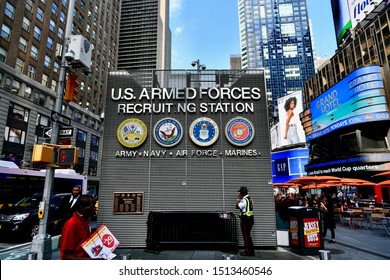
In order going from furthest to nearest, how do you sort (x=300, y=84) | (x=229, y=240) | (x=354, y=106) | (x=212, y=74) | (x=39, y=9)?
(x=300, y=84) < (x=39, y=9) < (x=354, y=106) < (x=212, y=74) < (x=229, y=240)

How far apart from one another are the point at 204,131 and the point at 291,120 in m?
40.6

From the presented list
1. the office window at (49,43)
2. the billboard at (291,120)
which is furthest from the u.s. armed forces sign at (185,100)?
the billboard at (291,120)

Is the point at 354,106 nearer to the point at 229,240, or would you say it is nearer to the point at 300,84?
the point at 229,240

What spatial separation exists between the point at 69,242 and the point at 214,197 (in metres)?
5.89

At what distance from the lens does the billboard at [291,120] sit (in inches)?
1746

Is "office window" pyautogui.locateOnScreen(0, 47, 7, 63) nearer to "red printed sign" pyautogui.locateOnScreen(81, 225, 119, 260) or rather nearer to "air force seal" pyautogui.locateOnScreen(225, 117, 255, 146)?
"air force seal" pyautogui.locateOnScreen(225, 117, 255, 146)

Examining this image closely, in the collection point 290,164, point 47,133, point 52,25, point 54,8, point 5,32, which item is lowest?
point 47,133

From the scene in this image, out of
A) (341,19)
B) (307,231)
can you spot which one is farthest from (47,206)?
(341,19)

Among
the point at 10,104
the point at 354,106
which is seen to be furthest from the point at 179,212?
the point at 10,104

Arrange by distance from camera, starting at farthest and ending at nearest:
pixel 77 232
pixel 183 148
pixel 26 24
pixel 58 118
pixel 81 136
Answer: pixel 81 136 < pixel 26 24 < pixel 183 148 < pixel 58 118 < pixel 77 232

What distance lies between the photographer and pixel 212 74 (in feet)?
31.3

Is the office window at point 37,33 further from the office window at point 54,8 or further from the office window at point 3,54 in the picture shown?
the office window at point 3,54

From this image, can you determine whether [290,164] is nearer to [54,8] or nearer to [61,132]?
[61,132]

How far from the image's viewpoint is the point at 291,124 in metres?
45.8
